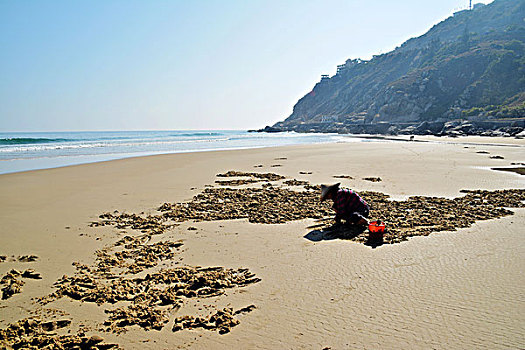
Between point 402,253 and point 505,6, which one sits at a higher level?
point 505,6

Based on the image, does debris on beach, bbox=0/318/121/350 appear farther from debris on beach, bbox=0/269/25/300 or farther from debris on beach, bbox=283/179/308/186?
debris on beach, bbox=283/179/308/186

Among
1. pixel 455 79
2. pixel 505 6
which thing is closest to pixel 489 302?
pixel 455 79

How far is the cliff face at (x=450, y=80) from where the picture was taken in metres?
84.6

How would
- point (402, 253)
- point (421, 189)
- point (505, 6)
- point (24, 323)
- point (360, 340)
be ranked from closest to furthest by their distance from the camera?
point (360, 340) → point (24, 323) → point (402, 253) → point (421, 189) → point (505, 6)

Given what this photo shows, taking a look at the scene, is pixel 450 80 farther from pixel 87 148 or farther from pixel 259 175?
pixel 259 175

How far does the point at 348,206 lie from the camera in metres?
7.22

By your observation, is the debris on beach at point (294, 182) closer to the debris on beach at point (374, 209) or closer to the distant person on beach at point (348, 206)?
the debris on beach at point (374, 209)

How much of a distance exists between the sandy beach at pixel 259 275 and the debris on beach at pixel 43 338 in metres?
0.03

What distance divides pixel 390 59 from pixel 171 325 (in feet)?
594

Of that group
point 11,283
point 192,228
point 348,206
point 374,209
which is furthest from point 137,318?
point 374,209

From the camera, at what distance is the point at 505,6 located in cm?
16000

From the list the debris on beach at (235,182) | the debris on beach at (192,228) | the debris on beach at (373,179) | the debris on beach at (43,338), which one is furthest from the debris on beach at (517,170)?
the debris on beach at (43,338)

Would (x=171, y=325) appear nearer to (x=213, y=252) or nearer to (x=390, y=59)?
(x=213, y=252)

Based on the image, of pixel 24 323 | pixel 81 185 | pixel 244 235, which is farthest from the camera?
pixel 81 185
